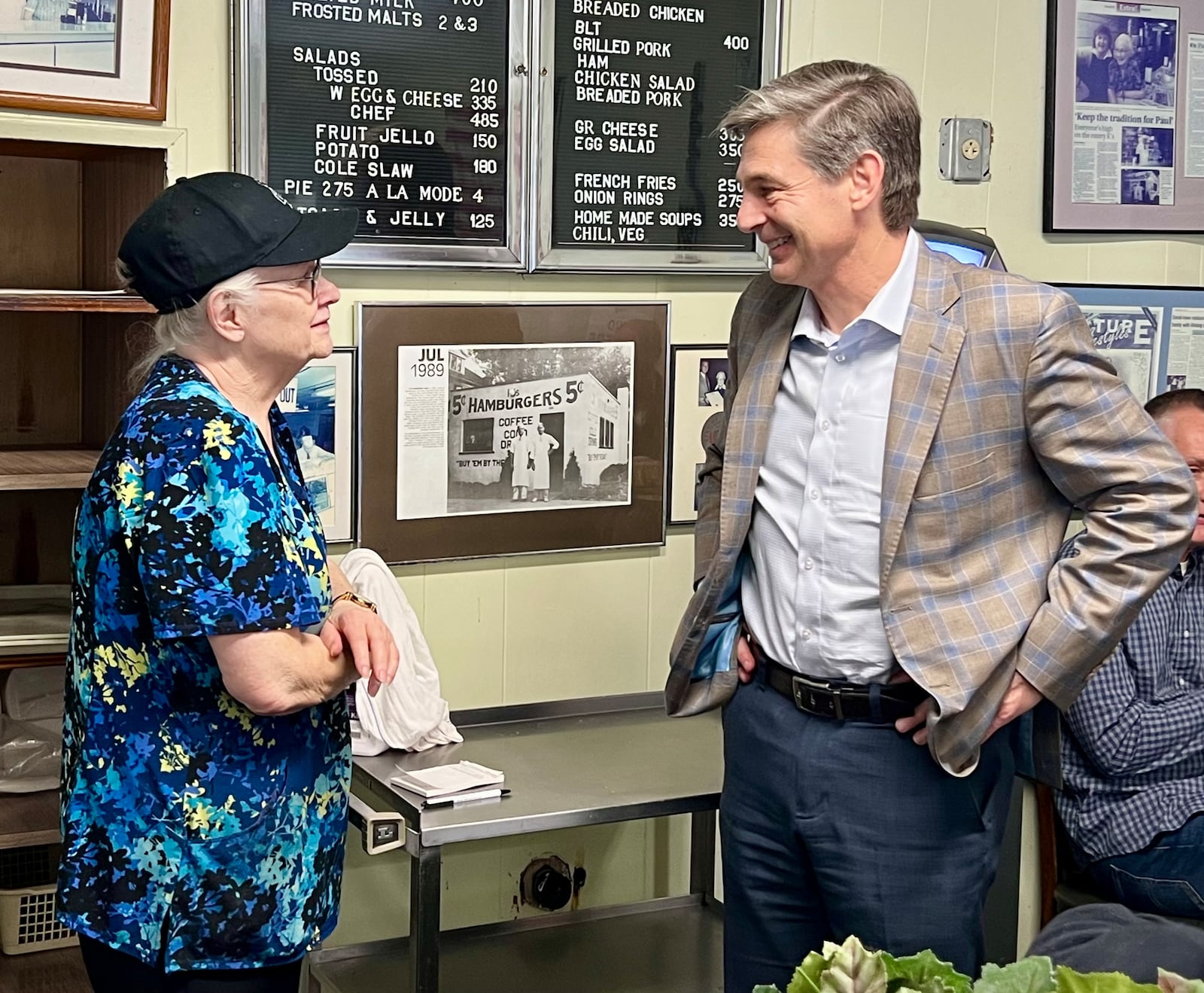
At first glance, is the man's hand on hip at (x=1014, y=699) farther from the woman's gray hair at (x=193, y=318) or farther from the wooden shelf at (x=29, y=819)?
the wooden shelf at (x=29, y=819)

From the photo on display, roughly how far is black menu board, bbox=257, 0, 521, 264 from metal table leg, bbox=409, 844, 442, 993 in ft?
3.40

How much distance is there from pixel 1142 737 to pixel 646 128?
1.43m

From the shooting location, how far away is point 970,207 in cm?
316

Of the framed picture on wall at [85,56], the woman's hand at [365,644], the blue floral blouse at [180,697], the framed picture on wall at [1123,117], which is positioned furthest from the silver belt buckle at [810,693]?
the framed picture on wall at [1123,117]

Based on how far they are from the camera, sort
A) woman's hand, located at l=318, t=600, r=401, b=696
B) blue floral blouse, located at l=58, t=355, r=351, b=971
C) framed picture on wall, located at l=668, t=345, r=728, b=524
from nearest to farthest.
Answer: blue floral blouse, located at l=58, t=355, r=351, b=971
woman's hand, located at l=318, t=600, r=401, b=696
framed picture on wall, located at l=668, t=345, r=728, b=524

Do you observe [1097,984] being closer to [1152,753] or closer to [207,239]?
[207,239]

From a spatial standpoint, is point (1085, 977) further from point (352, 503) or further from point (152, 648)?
point (352, 503)

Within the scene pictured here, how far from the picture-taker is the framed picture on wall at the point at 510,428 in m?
2.66

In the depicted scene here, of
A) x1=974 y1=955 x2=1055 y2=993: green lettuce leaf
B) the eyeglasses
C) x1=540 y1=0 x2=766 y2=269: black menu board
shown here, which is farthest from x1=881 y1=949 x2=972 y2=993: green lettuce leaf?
x1=540 y1=0 x2=766 y2=269: black menu board

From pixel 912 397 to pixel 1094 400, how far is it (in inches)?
8.5

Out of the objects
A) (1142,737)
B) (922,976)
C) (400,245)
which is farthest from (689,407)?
(922,976)

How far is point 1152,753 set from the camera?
2.56 meters

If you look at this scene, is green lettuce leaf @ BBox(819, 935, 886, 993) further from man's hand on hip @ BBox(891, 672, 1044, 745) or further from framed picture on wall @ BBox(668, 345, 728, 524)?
framed picture on wall @ BBox(668, 345, 728, 524)

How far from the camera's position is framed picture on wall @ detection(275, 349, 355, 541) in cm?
257
